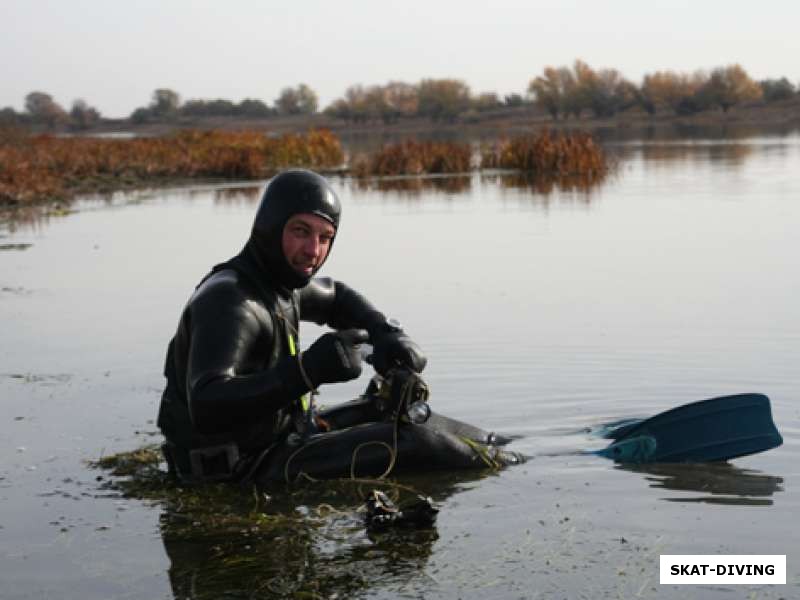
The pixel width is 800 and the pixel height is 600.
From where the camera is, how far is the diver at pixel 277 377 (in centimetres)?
587

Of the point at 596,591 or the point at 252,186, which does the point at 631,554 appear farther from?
the point at 252,186

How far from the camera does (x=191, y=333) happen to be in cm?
605

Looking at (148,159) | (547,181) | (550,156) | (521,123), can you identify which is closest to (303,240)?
(547,181)

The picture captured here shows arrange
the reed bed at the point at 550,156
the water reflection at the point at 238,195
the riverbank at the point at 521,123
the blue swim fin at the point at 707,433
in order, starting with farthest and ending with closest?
1. the riverbank at the point at 521,123
2. the reed bed at the point at 550,156
3. the water reflection at the point at 238,195
4. the blue swim fin at the point at 707,433

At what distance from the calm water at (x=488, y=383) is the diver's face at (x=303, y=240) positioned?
1160 mm

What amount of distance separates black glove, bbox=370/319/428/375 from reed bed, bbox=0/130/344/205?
2087cm

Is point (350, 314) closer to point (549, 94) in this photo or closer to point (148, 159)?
point (148, 159)

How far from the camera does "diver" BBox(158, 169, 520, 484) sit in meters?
5.87

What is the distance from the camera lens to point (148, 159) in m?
35.5

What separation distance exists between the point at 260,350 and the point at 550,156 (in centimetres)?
2559

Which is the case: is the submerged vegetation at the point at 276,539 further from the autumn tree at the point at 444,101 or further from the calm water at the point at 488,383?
the autumn tree at the point at 444,101

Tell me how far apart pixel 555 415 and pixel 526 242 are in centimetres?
908

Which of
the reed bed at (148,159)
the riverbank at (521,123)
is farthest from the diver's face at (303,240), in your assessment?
the riverbank at (521,123)

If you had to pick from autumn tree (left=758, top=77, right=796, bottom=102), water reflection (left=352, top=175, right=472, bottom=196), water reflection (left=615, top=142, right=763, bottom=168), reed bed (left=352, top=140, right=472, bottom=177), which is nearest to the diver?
water reflection (left=352, top=175, right=472, bottom=196)
